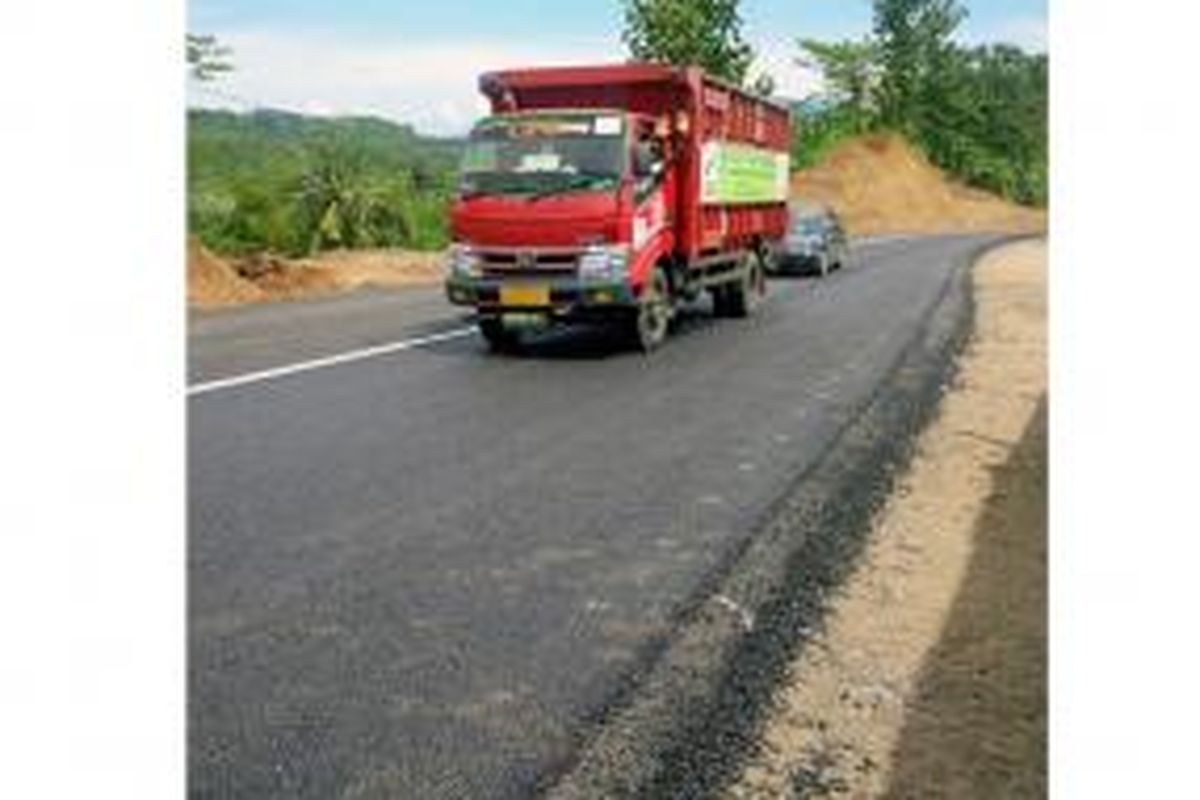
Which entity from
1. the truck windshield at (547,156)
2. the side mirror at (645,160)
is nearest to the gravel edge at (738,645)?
the truck windshield at (547,156)

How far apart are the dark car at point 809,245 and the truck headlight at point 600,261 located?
15.7m

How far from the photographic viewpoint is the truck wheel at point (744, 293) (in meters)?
21.6

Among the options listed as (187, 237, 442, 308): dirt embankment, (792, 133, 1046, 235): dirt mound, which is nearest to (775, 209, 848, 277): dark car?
(187, 237, 442, 308): dirt embankment

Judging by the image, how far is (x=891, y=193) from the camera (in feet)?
279

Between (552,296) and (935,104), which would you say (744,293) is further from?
(935,104)

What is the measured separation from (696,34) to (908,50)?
3737 centimetres

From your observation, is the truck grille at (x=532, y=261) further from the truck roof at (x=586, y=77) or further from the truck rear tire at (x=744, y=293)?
the truck rear tire at (x=744, y=293)

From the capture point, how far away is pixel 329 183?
3997 cm

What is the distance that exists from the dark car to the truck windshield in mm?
15396

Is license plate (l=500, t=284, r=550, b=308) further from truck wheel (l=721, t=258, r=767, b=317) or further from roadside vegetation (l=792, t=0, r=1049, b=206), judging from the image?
roadside vegetation (l=792, t=0, r=1049, b=206)

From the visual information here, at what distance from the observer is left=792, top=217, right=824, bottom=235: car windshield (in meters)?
33.3
